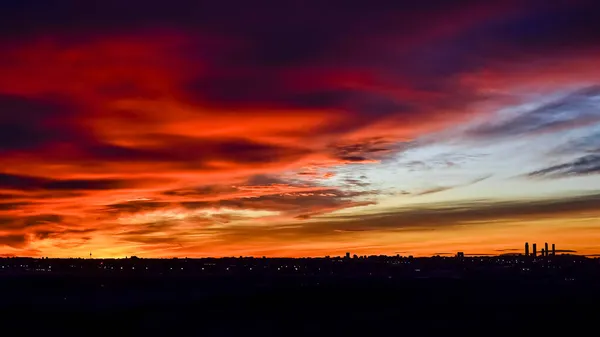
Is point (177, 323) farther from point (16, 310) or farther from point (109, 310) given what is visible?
point (16, 310)

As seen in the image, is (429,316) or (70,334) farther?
(429,316)

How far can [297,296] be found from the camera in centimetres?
8475

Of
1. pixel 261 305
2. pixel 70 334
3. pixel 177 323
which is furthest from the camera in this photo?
pixel 261 305

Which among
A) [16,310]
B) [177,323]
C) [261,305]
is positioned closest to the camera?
[177,323]

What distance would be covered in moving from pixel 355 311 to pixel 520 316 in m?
14.4

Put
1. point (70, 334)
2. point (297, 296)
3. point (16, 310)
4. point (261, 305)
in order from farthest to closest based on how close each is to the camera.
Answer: point (297, 296) < point (261, 305) < point (16, 310) < point (70, 334)

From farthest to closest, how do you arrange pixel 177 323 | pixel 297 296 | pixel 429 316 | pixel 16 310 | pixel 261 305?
A: pixel 297 296 < pixel 261 305 < pixel 16 310 < pixel 429 316 < pixel 177 323

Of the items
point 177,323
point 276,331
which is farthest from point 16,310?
point 276,331

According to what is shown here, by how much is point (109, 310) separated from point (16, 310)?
26.7 feet

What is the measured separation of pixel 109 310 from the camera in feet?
227

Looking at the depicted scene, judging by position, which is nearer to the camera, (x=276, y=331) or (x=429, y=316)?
(x=276, y=331)

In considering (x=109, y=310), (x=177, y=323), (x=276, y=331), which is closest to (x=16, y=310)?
(x=109, y=310)

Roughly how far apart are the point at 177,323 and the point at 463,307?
→ 28448mm

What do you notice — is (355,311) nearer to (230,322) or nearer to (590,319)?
(230,322)
